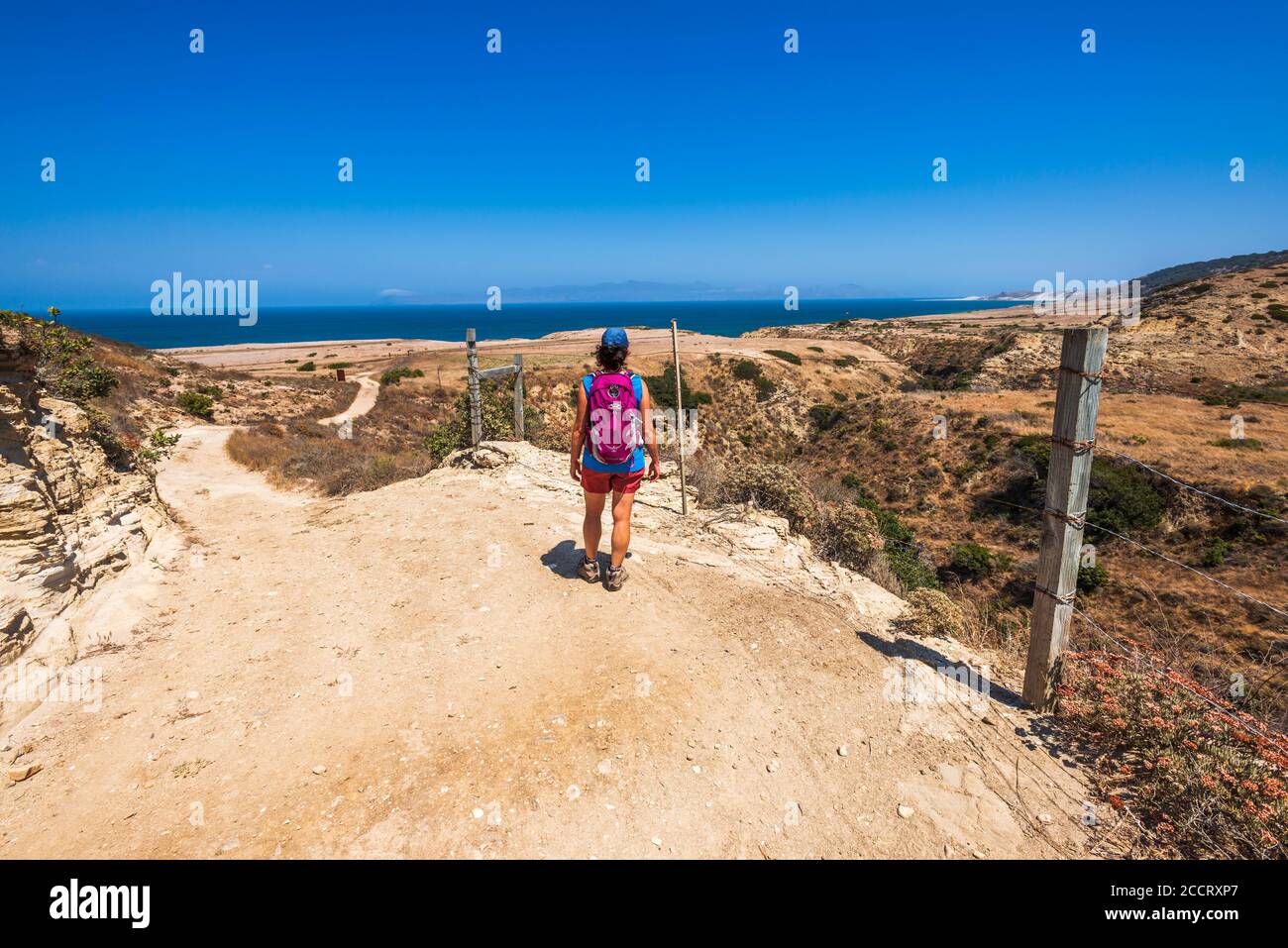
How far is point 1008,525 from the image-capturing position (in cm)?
1952

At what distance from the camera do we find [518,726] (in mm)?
3967

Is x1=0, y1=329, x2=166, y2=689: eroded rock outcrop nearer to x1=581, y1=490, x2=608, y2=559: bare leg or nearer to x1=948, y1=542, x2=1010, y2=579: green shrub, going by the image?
x1=581, y1=490, x2=608, y2=559: bare leg

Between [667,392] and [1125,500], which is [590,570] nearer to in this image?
[1125,500]

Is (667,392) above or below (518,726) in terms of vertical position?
above

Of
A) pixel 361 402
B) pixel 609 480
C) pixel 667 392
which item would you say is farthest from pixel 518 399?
pixel 361 402

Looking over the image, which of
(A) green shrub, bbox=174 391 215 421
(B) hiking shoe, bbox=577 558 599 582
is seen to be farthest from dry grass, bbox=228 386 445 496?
(B) hiking shoe, bbox=577 558 599 582

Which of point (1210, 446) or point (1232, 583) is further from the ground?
point (1210, 446)

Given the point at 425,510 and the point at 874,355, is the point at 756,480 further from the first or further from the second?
the point at 874,355

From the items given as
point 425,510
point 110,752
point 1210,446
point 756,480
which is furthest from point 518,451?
point 1210,446

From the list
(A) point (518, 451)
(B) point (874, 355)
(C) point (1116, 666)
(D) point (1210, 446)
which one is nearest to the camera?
(C) point (1116, 666)

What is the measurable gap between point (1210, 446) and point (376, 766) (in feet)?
→ 85.9

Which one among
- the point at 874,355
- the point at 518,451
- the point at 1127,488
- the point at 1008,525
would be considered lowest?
the point at 1008,525

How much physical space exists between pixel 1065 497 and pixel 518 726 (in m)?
4.07
